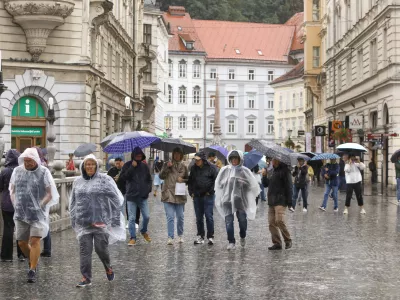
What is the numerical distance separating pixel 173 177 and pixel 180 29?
314 feet

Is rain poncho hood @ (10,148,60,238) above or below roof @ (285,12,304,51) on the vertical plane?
below

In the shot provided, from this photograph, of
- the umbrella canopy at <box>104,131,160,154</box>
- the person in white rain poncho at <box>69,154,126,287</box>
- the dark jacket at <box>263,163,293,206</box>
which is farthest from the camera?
the umbrella canopy at <box>104,131,160,154</box>

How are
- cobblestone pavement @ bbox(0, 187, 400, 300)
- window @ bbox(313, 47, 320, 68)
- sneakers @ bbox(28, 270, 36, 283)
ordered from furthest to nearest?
window @ bbox(313, 47, 320, 68) < sneakers @ bbox(28, 270, 36, 283) < cobblestone pavement @ bbox(0, 187, 400, 300)

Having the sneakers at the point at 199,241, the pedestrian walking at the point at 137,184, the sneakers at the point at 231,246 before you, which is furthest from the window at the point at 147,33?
the sneakers at the point at 231,246

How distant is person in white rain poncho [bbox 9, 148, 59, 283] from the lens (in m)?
11.8

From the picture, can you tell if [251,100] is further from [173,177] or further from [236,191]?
[236,191]

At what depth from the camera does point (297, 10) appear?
12512 centimetres

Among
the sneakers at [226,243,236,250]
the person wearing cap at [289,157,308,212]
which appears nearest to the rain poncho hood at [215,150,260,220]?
the sneakers at [226,243,236,250]

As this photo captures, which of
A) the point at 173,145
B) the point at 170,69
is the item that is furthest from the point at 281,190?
the point at 170,69

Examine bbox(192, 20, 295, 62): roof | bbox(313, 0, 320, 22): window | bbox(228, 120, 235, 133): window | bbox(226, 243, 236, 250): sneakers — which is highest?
bbox(192, 20, 295, 62): roof

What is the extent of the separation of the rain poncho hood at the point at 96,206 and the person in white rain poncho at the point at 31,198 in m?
0.72

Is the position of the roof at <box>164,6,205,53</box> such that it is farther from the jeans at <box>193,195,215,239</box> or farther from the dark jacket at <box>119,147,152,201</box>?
the jeans at <box>193,195,215,239</box>

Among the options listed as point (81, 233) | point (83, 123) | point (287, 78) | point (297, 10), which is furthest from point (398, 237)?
point (297, 10)

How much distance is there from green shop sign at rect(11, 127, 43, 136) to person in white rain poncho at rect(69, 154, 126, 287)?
25618 mm
